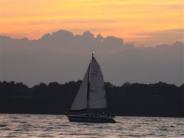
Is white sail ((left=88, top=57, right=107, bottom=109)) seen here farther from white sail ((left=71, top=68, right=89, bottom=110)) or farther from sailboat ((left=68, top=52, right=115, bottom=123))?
white sail ((left=71, top=68, right=89, bottom=110))

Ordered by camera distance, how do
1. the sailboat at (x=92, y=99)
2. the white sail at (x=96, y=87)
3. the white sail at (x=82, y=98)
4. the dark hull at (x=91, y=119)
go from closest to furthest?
the white sail at (x=96, y=87) → the sailboat at (x=92, y=99) → the dark hull at (x=91, y=119) → the white sail at (x=82, y=98)

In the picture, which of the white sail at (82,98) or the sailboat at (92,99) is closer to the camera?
the sailboat at (92,99)

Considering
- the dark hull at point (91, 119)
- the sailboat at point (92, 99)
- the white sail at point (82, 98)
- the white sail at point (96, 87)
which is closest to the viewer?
the white sail at point (96, 87)

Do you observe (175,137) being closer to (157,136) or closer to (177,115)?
(157,136)

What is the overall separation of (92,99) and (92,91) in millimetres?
1044

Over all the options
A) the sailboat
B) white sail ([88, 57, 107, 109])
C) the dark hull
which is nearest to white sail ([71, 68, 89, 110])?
the sailboat

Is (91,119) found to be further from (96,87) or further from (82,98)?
(96,87)

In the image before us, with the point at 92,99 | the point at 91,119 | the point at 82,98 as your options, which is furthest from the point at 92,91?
the point at 91,119

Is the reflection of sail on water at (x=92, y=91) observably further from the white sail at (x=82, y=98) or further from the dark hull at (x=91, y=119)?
the dark hull at (x=91, y=119)

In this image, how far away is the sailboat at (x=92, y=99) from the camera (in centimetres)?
12519

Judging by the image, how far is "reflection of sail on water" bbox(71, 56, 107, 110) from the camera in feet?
410

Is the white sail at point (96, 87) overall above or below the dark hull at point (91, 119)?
above

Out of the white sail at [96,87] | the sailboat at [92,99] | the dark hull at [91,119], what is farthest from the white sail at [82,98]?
the white sail at [96,87]

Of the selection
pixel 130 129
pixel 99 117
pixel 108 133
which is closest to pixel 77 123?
pixel 99 117
